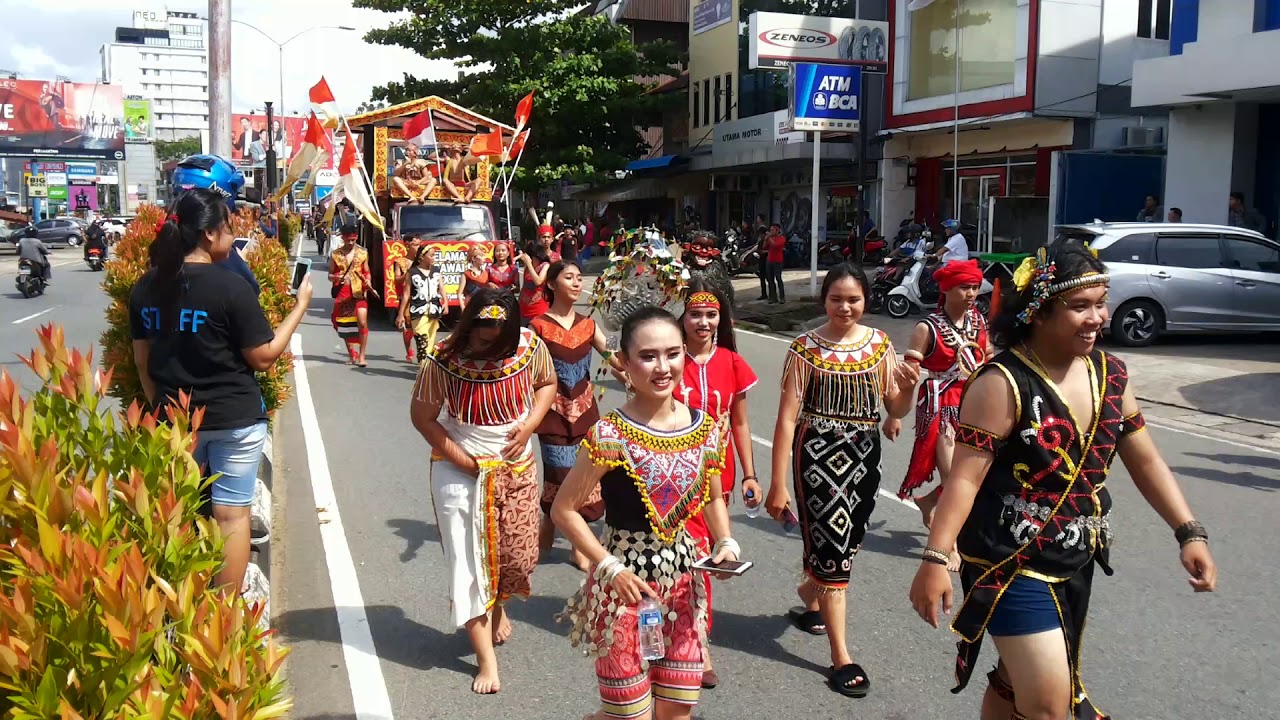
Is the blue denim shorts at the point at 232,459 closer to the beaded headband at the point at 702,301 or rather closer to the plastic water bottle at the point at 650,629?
the beaded headband at the point at 702,301

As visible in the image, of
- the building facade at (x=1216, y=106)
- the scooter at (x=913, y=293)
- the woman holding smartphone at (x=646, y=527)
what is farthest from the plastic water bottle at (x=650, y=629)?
the building facade at (x=1216, y=106)

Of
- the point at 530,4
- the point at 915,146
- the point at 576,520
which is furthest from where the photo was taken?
the point at 530,4

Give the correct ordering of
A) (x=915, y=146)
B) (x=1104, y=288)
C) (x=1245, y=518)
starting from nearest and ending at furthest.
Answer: (x=1104, y=288), (x=1245, y=518), (x=915, y=146)

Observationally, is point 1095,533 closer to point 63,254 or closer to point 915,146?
point 915,146

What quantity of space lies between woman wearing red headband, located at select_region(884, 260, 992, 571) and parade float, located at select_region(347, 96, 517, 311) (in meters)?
11.3

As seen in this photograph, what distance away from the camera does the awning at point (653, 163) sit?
3306cm

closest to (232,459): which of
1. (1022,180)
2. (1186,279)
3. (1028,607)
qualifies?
(1028,607)

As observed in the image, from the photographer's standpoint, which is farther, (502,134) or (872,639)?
(502,134)

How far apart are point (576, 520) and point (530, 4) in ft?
98.9

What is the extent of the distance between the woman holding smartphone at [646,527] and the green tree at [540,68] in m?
28.0

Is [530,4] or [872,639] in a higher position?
[530,4]

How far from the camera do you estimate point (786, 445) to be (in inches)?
169

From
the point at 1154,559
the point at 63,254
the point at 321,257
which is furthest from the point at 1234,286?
the point at 63,254

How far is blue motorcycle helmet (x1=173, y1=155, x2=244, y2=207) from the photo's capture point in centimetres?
595
